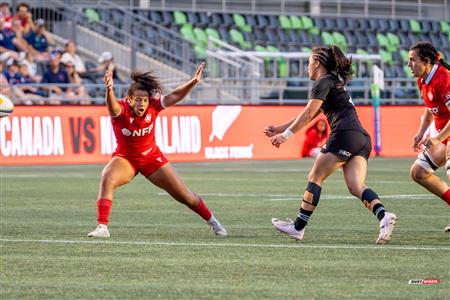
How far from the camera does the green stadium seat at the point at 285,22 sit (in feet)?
134

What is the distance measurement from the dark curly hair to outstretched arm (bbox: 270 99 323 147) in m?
0.40

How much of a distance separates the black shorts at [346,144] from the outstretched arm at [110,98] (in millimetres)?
2096

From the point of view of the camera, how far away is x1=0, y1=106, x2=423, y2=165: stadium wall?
27094 millimetres

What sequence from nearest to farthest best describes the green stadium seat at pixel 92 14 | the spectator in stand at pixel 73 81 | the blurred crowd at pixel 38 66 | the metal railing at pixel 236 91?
the metal railing at pixel 236 91 → the blurred crowd at pixel 38 66 → the spectator in stand at pixel 73 81 → the green stadium seat at pixel 92 14

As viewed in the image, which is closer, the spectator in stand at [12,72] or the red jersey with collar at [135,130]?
the red jersey with collar at [135,130]

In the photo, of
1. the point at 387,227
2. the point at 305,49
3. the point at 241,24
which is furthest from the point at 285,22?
the point at 387,227

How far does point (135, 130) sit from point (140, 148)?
0.69 ft

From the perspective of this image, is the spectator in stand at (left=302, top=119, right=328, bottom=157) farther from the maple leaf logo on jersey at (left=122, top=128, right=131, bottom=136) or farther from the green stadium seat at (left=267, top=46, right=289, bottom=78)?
the maple leaf logo on jersey at (left=122, top=128, right=131, bottom=136)

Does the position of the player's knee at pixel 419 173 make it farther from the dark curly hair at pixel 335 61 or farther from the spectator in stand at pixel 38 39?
the spectator in stand at pixel 38 39

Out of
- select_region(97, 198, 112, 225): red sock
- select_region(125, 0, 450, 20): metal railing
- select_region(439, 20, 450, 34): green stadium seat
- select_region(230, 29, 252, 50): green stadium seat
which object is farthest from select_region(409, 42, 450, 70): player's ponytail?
select_region(439, 20, 450, 34): green stadium seat

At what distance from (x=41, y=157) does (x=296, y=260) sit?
56.9ft

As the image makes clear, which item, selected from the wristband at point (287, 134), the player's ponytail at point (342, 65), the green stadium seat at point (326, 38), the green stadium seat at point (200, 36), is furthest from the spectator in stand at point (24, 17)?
the wristband at point (287, 134)

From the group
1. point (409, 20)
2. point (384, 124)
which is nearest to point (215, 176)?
point (384, 124)

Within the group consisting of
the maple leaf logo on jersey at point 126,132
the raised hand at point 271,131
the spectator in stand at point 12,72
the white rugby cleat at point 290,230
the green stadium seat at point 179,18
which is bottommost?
the white rugby cleat at point 290,230
